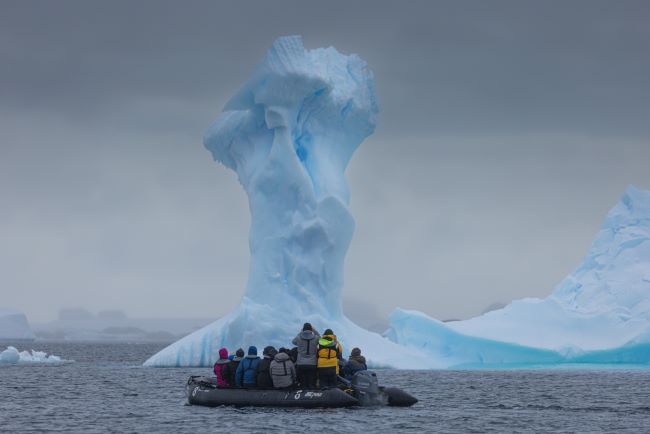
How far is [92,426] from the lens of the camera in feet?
80.3

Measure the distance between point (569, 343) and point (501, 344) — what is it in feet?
10.3

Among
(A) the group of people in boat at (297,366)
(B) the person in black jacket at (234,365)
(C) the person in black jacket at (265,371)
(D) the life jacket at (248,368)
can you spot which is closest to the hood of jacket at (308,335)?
(A) the group of people in boat at (297,366)

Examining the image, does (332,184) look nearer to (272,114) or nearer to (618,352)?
(272,114)

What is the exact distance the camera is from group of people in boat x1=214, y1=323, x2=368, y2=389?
85.1ft

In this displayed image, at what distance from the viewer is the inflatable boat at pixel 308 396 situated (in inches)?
1032

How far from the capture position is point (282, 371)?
85.6 ft

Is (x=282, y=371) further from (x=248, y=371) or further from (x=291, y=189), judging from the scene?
(x=291, y=189)

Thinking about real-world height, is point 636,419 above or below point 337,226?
below

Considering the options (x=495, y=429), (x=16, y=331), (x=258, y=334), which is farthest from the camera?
(x=16, y=331)

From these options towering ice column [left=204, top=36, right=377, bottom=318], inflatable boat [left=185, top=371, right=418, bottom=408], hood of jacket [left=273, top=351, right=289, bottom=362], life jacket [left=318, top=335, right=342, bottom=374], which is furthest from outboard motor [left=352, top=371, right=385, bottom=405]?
towering ice column [left=204, top=36, right=377, bottom=318]

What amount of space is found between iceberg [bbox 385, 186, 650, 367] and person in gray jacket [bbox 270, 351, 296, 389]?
21.0 m

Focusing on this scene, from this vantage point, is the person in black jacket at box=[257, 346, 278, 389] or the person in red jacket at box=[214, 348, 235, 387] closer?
the person in black jacket at box=[257, 346, 278, 389]

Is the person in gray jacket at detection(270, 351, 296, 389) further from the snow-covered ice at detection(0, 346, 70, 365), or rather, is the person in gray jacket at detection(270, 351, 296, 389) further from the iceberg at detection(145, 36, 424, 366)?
the snow-covered ice at detection(0, 346, 70, 365)

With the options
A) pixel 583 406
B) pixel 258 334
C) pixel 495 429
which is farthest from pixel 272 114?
pixel 495 429
